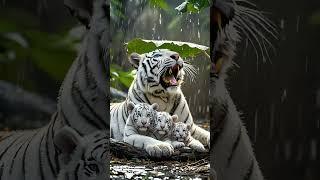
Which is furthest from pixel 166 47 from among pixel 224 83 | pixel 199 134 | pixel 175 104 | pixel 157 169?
pixel 224 83

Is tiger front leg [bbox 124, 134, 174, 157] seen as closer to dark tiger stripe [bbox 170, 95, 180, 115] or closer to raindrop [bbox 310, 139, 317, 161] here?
dark tiger stripe [bbox 170, 95, 180, 115]

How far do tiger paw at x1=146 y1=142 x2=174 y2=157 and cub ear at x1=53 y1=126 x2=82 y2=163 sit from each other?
1523mm

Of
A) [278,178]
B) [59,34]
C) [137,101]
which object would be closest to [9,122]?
[59,34]

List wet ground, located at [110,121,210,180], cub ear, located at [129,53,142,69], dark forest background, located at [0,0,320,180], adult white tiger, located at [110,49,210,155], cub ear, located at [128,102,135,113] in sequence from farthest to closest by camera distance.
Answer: cub ear, located at [129,53,142,69], adult white tiger, located at [110,49,210,155], cub ear, located at [128,102,135,113], wet ground, located at [110,121,210,180], dark forest background, located at [0,0,320,180]

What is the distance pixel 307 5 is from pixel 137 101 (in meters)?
2.23

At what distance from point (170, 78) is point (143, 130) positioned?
1.89ft

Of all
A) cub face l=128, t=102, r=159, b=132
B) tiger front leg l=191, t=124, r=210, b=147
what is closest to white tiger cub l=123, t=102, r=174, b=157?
cub face l=128, t=102, r=159, b=132

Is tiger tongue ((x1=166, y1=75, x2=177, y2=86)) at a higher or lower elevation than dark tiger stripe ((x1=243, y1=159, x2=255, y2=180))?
higher

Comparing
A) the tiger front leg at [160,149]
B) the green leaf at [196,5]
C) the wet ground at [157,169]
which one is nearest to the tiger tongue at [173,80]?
the tiger front leg at [160,149]

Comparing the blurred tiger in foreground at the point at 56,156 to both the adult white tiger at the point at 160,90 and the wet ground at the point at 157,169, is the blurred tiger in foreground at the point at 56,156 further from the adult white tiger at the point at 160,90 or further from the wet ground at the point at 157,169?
the adult white tiger at the point at 160,90

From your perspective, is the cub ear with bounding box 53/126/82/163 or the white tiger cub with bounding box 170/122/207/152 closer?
the cub ear with bounding box 53/126/82/163

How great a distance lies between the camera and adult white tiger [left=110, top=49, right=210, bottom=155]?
415cm

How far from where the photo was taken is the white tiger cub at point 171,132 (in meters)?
3.83

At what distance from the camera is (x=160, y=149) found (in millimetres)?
3717
